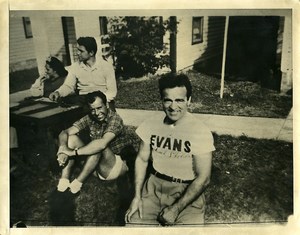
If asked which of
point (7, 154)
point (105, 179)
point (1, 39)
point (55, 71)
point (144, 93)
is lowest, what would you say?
point (105, 179)

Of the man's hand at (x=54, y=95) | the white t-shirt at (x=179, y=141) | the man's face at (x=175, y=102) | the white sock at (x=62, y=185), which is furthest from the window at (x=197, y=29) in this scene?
the white sock at (x=62, y=185)

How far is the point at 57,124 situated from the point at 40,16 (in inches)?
22.0

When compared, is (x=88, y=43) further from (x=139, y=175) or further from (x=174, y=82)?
(x=139, y=175)

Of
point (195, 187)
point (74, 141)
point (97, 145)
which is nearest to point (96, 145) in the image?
point (97, 145)

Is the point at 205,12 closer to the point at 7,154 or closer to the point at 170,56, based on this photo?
the point at 170,56

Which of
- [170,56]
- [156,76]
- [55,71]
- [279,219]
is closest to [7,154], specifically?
[55,71]

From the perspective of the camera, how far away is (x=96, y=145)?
1742 millimetres

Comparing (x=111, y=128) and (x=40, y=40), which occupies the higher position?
(x=40, y=40)

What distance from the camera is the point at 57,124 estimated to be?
1.73 meters

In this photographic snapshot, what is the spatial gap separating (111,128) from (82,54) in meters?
0.41

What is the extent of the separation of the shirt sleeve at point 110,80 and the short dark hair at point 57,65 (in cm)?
22

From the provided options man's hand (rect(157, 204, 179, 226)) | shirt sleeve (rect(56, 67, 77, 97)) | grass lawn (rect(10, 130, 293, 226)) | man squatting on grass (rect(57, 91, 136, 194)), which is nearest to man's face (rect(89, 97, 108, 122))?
man squatting on grass (rect(57, 91, 136, 194))

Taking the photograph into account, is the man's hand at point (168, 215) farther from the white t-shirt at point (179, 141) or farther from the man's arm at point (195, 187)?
the white t-shirt at point (179, 141)

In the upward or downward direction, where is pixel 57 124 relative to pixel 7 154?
upward
